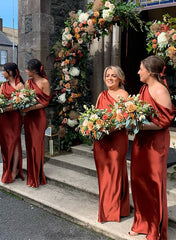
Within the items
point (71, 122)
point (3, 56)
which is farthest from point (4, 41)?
point (71, 122)

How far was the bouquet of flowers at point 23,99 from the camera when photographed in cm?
464

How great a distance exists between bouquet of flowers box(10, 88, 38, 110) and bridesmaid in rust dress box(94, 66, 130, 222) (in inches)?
56.5

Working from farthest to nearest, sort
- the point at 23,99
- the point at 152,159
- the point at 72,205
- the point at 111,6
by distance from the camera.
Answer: the point at 111,6
the point at 23,99
the point at 72,205
the point at 152,159

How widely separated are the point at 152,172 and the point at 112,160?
63 centimetres

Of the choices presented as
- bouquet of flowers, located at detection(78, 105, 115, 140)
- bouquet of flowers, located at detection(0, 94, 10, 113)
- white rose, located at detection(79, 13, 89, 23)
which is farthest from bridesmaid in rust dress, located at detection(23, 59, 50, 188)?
bouquet of flowers, located at detection(78, 105, 115, 140)

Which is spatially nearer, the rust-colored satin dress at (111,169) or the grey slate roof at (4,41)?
the rust-colored satin dress at (111,169)

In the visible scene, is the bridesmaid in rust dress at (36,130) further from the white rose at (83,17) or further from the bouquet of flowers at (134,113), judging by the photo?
the bouquet of flowers at (134,113)

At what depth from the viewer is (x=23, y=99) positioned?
15.2ft

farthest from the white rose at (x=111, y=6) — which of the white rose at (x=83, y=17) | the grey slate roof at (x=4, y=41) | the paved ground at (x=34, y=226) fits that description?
the grey slate roof at (x=4, y=41)

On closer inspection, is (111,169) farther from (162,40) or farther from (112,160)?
(162,40)

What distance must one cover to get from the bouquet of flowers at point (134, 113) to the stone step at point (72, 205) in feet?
4.28

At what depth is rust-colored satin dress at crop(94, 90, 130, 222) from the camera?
3619 mm

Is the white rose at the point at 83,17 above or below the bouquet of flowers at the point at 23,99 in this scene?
above

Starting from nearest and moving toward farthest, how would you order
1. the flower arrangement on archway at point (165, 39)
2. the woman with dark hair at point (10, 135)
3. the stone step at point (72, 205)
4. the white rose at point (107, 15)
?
the stone step at point (72, 205) < the flower arrangement on archway at point (165, 39) < the woman with dark hair at point (10, 135) < the white rose at point (107, 15)
